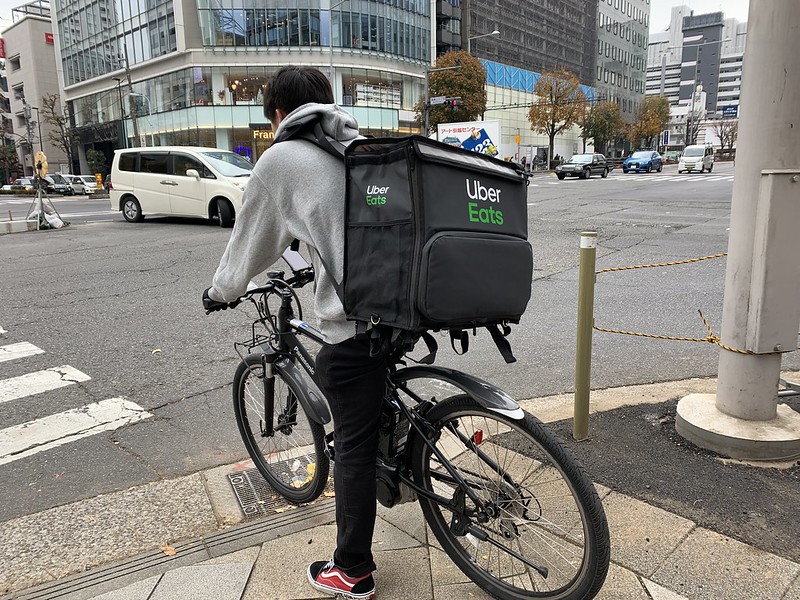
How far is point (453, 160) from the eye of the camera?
1.81 metres

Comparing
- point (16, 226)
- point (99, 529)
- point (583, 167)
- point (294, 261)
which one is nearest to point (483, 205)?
point (294, 261)

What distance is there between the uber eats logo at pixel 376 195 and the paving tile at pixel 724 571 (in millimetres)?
1751

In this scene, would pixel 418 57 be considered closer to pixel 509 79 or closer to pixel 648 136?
pixel 509 79

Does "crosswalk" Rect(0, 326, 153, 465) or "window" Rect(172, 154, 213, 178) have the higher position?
"window" Rect(172, 154, 213, 178)

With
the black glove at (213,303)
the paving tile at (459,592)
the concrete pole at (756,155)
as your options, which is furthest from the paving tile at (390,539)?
the concrete pole at (756,155)

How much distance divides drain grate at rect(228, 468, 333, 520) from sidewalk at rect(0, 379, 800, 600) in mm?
24

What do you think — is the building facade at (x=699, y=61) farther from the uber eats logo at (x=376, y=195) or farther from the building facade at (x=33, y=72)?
the uber eats logo at (x=376, y=195)

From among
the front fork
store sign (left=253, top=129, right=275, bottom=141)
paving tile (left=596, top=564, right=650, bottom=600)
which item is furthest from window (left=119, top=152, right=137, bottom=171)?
store sign (left=253, top=129, right=275, bottom=141)

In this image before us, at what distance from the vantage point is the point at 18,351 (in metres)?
5.58

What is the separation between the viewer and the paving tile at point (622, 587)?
7.15 ft

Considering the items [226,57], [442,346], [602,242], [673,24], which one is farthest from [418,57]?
[673,24]

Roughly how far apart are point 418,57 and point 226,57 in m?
18.1

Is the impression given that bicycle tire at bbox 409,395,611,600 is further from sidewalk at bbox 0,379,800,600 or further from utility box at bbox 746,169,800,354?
utility box at bbox 746,169,800,354

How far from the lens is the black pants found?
2086 mm
